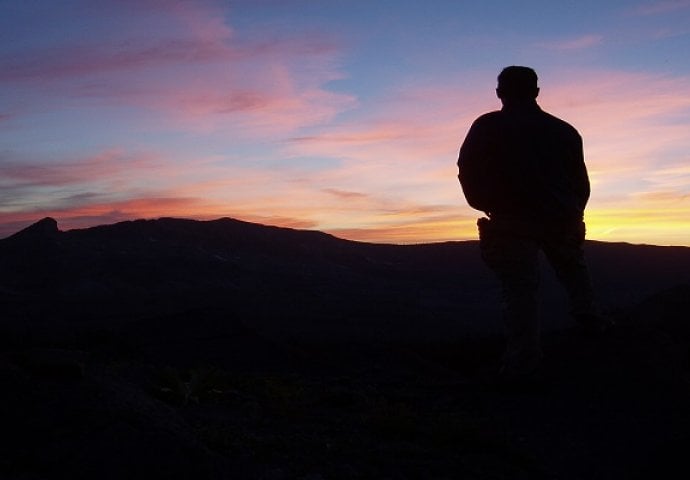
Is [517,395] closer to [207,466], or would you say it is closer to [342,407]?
[342,407]

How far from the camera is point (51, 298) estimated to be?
1500 inches

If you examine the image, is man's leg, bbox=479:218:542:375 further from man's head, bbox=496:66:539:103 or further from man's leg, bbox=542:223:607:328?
man's head, bbox=496:66:539:103

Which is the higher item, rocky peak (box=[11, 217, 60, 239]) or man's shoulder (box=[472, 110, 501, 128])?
rocky peak (box=[11, 217, 60, 239])

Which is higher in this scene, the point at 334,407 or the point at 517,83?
the point at 517,83

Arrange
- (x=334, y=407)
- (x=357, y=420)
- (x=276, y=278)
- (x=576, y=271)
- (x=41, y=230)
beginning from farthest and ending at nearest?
(x=41, y=230) < (x=276, y=278) < (x=576, y=271) < (x=334, y=407) < (x=357, y=420)

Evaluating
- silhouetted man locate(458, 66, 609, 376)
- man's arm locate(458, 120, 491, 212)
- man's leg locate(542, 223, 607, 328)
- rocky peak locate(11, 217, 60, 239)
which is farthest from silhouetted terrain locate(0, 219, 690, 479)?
rocky peak locate(11, 217, 60, 239)

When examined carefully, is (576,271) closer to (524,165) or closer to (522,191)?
(522,191)

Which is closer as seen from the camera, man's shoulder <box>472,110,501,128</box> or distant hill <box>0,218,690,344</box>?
man's shoulder <box>472,110,501,128</box>

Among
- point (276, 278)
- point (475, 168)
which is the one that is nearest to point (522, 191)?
point (475, 168)

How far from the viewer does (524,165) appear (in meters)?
7.45

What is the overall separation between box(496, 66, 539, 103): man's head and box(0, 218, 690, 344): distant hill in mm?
19276

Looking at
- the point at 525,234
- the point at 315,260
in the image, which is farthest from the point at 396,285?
the point at 525,234

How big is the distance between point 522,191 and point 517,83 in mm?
997

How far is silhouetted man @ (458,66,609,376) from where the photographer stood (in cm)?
747
